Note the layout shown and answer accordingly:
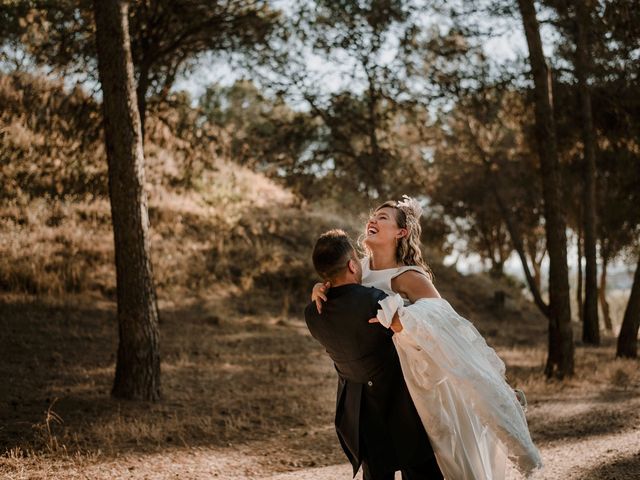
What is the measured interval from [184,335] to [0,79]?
29.4ft

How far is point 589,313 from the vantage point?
15.0 meters

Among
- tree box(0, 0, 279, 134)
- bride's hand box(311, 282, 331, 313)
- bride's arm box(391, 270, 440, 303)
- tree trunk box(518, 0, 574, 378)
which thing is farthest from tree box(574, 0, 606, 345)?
bride's hand box(311, 282, 331, 313)

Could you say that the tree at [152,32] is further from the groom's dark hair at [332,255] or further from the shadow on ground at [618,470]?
the shadow on ground at [618,470]

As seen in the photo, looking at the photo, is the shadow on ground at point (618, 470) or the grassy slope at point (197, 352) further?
the grassy slope at point (197, 352)

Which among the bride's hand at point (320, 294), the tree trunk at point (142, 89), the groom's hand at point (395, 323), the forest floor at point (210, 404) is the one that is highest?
the tree trunk at point (142, 89)

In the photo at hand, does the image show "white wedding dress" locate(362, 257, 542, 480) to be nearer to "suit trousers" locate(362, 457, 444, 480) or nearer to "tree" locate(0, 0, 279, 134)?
"suit trousers" locate(362, 457, 444, 480)

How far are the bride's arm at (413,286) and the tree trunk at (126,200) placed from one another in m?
4.63

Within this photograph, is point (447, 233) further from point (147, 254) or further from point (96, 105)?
point (147, 254)

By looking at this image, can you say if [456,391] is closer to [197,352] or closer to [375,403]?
[375,403]

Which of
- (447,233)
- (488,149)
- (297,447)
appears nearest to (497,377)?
(297,447)

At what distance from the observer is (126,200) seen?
7.36 m

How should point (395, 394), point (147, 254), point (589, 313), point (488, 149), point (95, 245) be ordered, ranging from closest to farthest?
point (395, 394)
point (147, 254)
point (95, 245)
point (589, 313)
point (488, 149)

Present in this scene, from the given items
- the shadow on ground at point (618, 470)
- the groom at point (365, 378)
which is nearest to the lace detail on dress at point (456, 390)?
the groom at point (365, 378)

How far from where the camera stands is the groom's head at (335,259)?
334 centimetres
